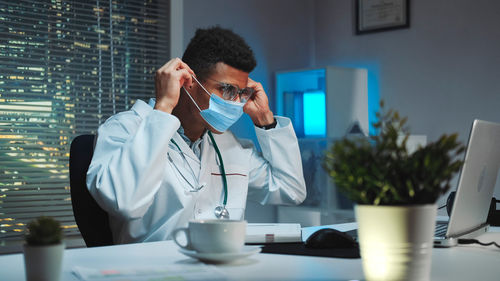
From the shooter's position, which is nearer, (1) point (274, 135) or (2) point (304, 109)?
(1) point (274, 135)

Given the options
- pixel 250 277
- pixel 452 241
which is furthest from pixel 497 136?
pixel 250 277

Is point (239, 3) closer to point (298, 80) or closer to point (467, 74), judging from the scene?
point (298, 80)

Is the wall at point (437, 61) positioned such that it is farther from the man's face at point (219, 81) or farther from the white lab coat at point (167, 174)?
the man's face at point (219, 81)

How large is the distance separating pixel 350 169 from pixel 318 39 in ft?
11.3

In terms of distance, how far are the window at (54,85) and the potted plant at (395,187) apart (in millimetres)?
2234

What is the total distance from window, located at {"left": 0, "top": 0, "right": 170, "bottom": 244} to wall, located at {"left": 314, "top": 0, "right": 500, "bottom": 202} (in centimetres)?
154

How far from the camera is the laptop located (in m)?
1.29

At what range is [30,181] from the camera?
9.18 feet

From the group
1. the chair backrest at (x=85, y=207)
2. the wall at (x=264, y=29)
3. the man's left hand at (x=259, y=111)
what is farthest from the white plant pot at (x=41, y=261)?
the wall at (x=264, y=29)

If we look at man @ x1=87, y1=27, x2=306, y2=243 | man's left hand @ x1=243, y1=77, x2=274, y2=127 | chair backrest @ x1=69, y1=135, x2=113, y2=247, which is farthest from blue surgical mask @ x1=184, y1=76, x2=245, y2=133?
chair backrest @ x1=69, y1=135, x2=113, y2=247

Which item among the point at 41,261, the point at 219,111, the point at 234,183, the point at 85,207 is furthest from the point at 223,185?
the point at 41,261

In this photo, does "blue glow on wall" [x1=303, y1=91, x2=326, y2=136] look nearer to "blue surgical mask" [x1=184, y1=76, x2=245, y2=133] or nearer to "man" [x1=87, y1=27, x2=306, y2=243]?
"man" [x1=87, y1=27, x2=306, y2=243]

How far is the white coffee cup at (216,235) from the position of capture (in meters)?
1.00

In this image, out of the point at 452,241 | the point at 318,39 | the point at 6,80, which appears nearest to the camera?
the point at 452,241
